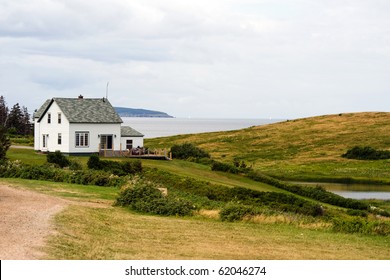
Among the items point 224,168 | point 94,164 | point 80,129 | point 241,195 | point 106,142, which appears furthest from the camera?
point 106,142

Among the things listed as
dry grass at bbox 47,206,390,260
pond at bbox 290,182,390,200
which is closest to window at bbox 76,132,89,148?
pond at bbox 290,182,390,200

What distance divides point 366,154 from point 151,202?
231 feet

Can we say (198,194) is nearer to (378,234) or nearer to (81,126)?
(378,234)

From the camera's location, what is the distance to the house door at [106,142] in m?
69.3

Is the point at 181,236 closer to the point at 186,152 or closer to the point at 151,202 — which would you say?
the point at 151,202

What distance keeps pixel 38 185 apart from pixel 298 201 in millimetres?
16686

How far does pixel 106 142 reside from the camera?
69.8 metres

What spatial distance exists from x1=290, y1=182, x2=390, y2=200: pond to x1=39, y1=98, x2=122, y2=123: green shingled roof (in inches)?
929

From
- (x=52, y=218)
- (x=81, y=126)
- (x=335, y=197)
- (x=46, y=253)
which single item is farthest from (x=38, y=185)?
(x=81, y=126)

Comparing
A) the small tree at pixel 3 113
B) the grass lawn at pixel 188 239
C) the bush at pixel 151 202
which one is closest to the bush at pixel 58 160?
the bush at pixel 151 202

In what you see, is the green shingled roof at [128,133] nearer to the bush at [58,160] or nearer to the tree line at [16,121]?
the bush at [58,160]

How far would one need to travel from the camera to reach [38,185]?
36.5 m

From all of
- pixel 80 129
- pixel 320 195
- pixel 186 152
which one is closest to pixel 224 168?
pixel 320 195

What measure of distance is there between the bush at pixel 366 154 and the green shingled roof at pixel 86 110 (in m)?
40.6
